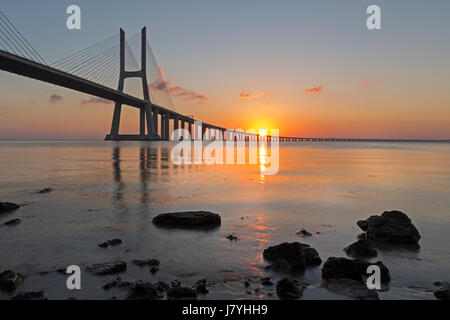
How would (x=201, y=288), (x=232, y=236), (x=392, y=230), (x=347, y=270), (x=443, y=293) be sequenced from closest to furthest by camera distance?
(x=443, y=293) → (x=201, y=288) → (x=347, y=270) → (x=392, y=230) → (x=232, y=236)

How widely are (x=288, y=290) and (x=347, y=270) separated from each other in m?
1.14

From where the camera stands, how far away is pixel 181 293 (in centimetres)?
Result: 462

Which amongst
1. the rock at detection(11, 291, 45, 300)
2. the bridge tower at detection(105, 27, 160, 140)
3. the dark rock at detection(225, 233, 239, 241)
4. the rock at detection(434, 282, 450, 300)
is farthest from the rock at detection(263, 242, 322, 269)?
the bridge tower at detection(105, 27, 160, 140)

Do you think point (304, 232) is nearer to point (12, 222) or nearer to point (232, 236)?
point (232, 236)

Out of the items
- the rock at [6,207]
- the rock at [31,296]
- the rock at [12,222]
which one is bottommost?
the rock at [31,296]

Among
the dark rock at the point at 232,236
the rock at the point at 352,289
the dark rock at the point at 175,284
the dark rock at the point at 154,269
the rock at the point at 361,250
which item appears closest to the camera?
the rock at the point at 352,289

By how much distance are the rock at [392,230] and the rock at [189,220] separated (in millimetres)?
3694

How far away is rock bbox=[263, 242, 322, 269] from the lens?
5.77m

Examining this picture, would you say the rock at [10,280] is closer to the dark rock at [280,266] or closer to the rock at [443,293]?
the dark rock at [280,266]

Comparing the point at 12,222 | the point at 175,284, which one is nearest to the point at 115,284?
the point at 175,284

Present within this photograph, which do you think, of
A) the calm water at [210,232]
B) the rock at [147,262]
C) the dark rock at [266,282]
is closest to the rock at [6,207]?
the calm water at [210,232]

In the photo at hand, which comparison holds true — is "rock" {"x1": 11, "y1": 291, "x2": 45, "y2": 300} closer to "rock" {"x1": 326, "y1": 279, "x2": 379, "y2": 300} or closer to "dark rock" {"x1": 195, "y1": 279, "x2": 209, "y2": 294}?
"dark rock" {"x1": 195, "y1": 279, "x2": 209, "y2": 294}

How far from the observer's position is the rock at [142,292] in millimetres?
4499
